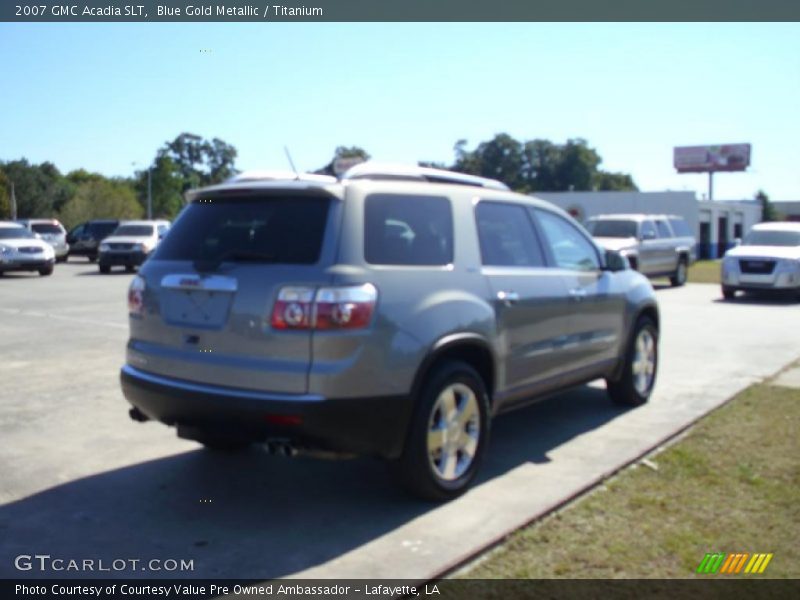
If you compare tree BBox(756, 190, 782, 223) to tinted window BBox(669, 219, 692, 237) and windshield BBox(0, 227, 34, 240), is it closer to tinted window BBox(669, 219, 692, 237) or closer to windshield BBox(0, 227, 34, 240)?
tinted window BBox(669, 219, 692, 237)

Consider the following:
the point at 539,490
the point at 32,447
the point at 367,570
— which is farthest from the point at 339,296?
the point at 32,447

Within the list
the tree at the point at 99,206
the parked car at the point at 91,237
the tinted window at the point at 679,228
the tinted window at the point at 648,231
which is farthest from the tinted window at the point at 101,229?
the tree at the point at 99,206

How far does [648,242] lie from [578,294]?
15758 millimetres

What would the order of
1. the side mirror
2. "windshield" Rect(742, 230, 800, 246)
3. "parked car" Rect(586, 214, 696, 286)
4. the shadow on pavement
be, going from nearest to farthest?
1. the shadow on pavement
2. the side mirror
3. "windshield" Rect(742, 230, 800, 246)
4. "parked car" Rect(586, 214, 696, 286)

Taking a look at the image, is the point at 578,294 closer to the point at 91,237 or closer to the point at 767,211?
the point at 91,237

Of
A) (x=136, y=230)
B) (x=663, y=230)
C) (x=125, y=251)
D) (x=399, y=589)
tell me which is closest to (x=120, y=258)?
(x=125, y=251)

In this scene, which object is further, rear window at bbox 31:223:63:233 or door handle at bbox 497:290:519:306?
rear window at bbox 31:223:63:233

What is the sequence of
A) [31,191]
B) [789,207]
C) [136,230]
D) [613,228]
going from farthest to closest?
[789,207] → [31,191] → [136,230] → [613,228]

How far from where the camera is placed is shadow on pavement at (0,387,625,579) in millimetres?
4078

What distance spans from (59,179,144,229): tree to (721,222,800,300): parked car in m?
55.9

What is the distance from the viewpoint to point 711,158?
255 ft

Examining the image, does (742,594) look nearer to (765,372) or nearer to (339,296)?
(339,296)

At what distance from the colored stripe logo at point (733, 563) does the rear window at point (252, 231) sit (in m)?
2.42

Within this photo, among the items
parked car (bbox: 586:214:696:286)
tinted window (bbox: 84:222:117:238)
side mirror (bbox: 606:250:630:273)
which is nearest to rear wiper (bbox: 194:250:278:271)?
side mirror (bbox: 606:250:630:273)
